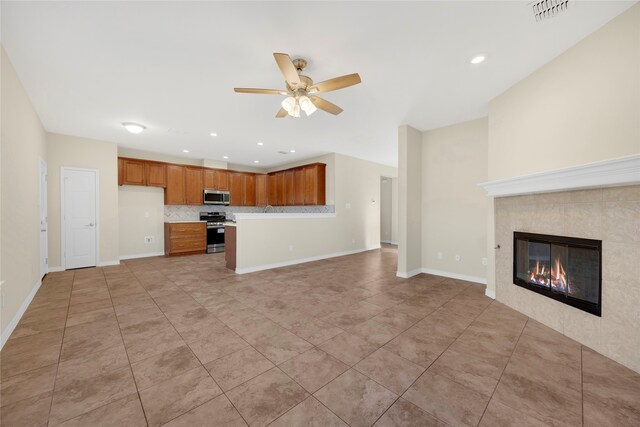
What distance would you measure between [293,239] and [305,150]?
7.60 ft

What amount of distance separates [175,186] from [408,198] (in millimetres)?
5939

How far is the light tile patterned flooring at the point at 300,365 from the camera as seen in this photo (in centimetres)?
145

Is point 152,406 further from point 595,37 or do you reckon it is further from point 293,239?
point 595,37

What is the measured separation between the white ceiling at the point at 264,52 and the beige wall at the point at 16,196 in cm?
30

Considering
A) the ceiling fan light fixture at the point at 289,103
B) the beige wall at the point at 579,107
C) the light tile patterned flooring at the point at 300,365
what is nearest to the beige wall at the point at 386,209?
the light tile patterned flooring at the point at 300,365

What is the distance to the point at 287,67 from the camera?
2092 millimetres

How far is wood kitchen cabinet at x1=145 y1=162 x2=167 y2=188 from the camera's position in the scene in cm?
612

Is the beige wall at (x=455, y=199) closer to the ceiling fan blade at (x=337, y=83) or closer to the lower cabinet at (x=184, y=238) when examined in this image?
the ceiling fan blade at (x=337, y=83)

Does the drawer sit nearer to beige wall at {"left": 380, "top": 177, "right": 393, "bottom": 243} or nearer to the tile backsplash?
the tile backsplash

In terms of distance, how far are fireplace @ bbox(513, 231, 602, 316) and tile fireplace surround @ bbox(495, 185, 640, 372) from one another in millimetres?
60

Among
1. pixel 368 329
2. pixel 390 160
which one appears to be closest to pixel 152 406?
pixel 368 329

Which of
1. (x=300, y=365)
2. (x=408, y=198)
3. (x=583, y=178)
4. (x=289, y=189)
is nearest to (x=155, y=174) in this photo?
(x=289, y=189)

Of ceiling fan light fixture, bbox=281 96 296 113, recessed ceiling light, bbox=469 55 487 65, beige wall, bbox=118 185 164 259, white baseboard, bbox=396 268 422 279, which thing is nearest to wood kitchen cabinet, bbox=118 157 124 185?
beige wall, bbox=118 185 164 259

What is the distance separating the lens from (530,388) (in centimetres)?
166
